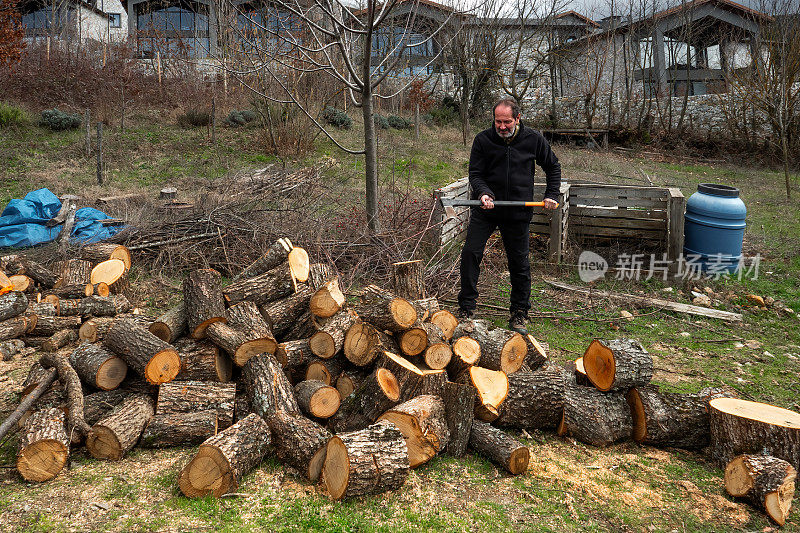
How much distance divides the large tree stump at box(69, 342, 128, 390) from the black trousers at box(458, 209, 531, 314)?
272cm

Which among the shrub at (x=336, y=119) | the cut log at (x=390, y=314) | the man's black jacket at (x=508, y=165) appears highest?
the shrub at (x=336, y=119)

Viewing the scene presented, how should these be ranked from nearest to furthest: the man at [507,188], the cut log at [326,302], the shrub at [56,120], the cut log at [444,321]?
the cut log at [326,302] → the cut log at [444,321] → the man at [507,188] → the shrub at [56,120]

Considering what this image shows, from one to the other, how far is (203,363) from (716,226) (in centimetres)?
587

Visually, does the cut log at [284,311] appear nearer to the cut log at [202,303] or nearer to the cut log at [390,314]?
the cut log at [202,303]

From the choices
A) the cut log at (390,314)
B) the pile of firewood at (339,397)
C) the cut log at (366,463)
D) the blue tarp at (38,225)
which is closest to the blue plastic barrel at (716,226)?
the pile of firewood at (339,397)

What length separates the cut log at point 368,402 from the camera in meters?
3.22

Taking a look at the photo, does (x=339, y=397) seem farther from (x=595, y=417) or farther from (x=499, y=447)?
(x=595, y=417)

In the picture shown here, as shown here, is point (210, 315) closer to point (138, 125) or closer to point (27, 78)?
point (138, 125)

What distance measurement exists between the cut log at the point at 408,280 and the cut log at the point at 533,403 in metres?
1.31

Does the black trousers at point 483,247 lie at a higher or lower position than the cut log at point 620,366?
higher

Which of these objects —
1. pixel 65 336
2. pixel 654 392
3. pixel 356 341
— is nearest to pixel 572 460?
pixel 654 392

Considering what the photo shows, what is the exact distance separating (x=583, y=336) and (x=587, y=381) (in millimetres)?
1598

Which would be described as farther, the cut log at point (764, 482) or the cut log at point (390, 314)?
the cut log at point (390, 314)

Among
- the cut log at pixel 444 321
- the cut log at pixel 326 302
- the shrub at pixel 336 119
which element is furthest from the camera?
the shrub at pixel 336 119
